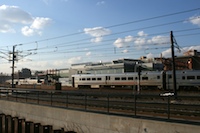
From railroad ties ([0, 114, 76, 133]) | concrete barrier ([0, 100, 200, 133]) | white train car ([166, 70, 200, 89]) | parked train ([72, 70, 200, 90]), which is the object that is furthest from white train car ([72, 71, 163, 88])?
concrete barrier ([0, 100, 200, 133])

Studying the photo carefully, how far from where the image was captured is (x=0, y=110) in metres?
22.6

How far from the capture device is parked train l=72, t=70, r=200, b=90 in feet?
141

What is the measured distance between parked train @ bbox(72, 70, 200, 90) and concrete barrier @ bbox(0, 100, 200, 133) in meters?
19.9

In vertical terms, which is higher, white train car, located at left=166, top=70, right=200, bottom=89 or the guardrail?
white train car, located at left=166, top=70, right=200, bottom=89

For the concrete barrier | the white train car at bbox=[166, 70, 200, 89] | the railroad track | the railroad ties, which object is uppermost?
the white train car at bbox=[166, 70, 200, 89]

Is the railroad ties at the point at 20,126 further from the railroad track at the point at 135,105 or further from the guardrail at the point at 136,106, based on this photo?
the railroad track at the point at 135,105

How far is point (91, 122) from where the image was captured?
41.3ft

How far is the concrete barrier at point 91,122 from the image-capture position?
31.6 ft

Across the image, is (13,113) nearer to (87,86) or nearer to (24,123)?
(24,123)

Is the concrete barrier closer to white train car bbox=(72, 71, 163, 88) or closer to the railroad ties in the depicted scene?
the railroad ties

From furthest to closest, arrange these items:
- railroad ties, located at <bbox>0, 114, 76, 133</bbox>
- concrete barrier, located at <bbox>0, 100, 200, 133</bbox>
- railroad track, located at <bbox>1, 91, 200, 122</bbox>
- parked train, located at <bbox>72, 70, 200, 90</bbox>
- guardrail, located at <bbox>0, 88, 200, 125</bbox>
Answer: parked train, located at <bbox>72, 70, 200, 90</bbox> < railroad ties, located at <bbox>0, 114, 76, 133</bbox> < railroad track, located at <bbox>1, 91, 200, 122</bbox> < guardrail, located at <bbox>0, 88, 200, 125</bbox> < concrete barrier, located at <bbox>0, 100, 200, 133</bbox>

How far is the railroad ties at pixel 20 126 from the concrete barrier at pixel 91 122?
0.43 m

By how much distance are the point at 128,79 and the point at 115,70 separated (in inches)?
1182

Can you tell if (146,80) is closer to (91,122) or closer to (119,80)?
(119,80)
